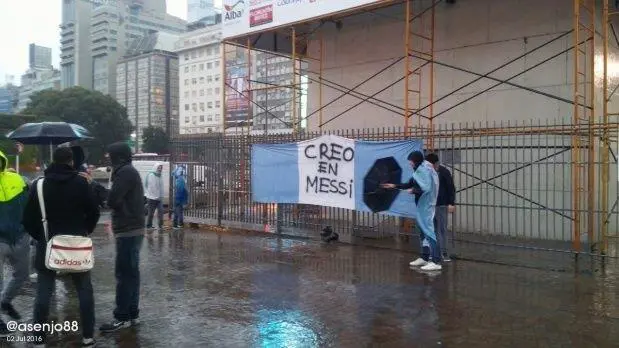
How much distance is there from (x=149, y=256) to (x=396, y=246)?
4.59 meters

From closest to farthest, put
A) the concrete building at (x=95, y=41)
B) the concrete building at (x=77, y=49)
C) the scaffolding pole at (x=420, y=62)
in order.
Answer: the scaffolding pole at (x=420, y=62)
the concrete building at (x=95, y=41)
the concrete building at (x=77, y=49)

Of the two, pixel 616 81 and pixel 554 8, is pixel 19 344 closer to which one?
pixel 554 8

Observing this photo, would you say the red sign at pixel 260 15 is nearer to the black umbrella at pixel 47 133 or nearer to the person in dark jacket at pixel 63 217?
the black umbrella at pixel 47 133

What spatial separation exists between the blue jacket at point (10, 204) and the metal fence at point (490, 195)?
21.7 ft

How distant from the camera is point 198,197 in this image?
14117 mm

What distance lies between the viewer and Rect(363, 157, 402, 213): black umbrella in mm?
10062

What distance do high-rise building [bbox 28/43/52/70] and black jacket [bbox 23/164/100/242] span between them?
169999 millimetres

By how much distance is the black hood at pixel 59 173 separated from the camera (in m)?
4.92

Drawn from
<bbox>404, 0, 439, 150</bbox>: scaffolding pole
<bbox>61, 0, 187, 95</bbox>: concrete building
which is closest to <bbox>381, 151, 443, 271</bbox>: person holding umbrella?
<bbox>404, 0, 439, 150</bbox>: scaffolding pole

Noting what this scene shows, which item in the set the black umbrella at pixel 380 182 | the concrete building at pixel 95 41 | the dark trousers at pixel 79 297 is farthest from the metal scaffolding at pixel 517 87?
the concrete building at pixel 95 41

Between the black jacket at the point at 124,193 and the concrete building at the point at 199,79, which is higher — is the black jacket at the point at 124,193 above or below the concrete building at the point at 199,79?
below

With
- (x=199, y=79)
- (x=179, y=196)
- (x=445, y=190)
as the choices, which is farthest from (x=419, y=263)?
(x=199, y=79)

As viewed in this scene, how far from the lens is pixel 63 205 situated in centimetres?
487

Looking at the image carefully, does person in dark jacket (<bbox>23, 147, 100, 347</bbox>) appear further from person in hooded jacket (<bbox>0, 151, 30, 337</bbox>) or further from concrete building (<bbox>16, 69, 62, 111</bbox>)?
concrete building (<bbox>16, 69, 62, 111</bbox>)
